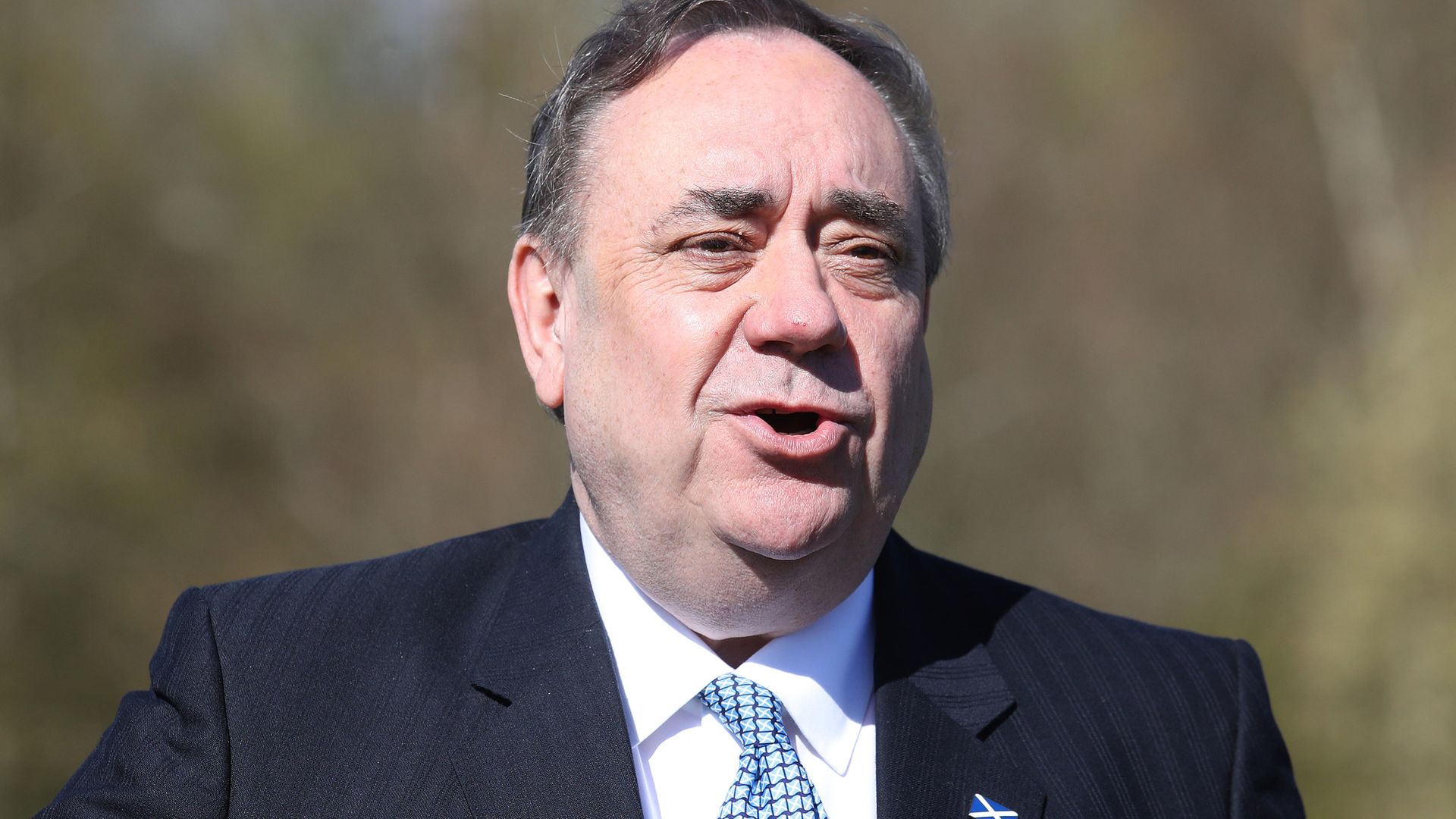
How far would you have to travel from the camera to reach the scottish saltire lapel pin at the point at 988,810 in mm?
2463

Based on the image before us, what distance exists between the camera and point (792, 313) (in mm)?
2264

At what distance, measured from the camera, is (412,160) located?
10.6 metres

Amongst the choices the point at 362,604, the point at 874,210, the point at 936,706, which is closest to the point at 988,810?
the point at 936,706

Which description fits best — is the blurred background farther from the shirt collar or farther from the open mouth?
the open mouth

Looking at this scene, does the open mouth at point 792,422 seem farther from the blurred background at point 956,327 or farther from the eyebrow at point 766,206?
the blurred background at point 956,327

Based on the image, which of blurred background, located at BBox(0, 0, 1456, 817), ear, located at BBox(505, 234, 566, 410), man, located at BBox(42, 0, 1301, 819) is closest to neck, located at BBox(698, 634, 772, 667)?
man, located at BBox(42, 0, 1301, 819)

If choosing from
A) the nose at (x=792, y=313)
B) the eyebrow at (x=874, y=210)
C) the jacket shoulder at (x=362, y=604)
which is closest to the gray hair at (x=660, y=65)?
the eyebrow at (x=874, y=210)

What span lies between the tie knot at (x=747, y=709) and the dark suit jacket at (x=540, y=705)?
0.10m

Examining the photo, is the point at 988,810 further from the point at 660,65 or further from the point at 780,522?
the point at 660,65

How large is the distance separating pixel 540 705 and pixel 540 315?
0.78 metres

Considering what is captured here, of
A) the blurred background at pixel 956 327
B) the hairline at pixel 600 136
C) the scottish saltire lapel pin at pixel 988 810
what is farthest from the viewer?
the blurred background at pixel 956 327

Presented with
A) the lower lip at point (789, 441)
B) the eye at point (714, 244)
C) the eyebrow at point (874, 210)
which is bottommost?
the lower lip at point (789, 441)

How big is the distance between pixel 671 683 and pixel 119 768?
967 mm

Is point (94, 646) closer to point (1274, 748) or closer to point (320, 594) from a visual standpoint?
point (320, 594)
